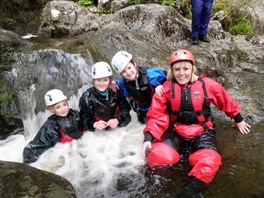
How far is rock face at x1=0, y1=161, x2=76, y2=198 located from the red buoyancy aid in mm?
1945

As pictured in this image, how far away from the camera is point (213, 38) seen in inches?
350

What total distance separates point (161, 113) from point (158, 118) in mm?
93

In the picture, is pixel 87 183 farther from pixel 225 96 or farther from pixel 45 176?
pixel 225 96

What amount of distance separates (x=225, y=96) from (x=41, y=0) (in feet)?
33.7

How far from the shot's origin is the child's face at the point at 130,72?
5.10 m

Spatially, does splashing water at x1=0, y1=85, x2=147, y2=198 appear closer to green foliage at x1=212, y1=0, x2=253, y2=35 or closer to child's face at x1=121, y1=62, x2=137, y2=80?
child's face at x1=121, y1=62, x2=137, y2=80

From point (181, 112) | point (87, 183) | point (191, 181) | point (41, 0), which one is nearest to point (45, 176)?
point (87, 183)

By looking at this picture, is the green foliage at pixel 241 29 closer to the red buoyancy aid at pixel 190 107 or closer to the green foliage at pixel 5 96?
the red buoyancy aid at pixel 190 107

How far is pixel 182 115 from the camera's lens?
4.58 m

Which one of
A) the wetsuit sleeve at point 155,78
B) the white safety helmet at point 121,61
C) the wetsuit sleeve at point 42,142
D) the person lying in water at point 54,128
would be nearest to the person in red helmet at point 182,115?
the wetsuit sleeve at point 155,78

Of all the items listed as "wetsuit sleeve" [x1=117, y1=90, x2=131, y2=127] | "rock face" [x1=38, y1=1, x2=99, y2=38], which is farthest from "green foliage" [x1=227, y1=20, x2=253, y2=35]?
"wetsuit sleeve" [x1=117, y1=90, x2=131, y2=127]

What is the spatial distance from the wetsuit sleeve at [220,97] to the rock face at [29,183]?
244cm

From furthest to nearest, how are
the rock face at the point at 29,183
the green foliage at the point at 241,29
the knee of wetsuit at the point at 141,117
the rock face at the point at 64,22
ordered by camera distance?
1. the green foliage at the point at 241,29
2. the rock face at the point at 64,22
3. the knee of wetsuit at the point at 141,117
4. the rock face at the point at 29,183

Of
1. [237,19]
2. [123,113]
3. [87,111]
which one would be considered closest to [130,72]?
[123,113]
